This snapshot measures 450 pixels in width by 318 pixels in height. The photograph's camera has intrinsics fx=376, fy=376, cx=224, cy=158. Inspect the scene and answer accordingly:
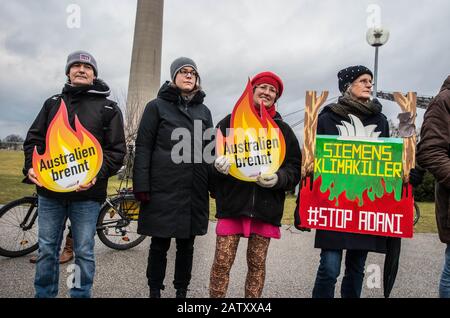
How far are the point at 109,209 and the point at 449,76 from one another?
381 cm

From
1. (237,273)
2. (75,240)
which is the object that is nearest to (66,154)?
(75,240)

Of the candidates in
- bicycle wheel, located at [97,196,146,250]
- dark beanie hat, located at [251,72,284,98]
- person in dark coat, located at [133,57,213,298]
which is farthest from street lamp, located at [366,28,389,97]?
person in dark coat, located at [133,57,213,298]

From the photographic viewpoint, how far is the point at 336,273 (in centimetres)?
248

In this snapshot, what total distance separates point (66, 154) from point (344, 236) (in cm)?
195

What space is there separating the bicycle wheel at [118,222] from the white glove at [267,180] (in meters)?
2.66

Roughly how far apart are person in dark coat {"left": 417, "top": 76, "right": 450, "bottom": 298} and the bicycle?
3.36 m

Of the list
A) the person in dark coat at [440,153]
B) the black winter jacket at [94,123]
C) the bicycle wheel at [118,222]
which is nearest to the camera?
the person in dark coat at [440,153]

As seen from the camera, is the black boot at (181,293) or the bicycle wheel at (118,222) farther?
the bicycle wheel at (118,222)

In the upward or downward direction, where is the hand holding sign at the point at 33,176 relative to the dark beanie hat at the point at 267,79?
downward

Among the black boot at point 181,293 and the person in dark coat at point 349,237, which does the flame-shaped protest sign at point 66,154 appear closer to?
the black boot at point 181,293

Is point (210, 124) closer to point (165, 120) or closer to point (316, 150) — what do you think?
point (165, 120)

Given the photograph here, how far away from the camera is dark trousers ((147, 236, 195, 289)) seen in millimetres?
2717

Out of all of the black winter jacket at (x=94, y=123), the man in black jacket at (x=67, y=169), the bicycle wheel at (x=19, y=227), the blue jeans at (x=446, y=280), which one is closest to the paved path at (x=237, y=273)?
the bicycle wheel at (x=19, y=227)

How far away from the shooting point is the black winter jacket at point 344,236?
98.7 inches
